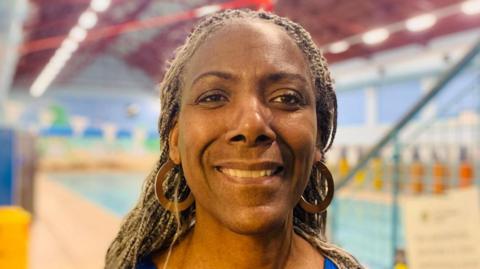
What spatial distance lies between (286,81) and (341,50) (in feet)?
46.9

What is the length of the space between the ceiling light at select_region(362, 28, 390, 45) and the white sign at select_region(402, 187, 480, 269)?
10.8 metres

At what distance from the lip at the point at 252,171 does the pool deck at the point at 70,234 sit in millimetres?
3388

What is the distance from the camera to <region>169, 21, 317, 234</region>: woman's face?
1.01 m

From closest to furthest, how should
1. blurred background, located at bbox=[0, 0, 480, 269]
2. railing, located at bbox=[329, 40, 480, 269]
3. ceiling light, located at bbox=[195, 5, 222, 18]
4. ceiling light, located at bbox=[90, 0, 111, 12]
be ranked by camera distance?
ceiling light, located at bbox=[195, 5, 222, 18] → railing, located at bbox=[329, 40, 480, 269] → blurred background, located at bbox=[0, 0, 480, 269] → ceiling light, located at bbox=[90, 0, 111, 12]

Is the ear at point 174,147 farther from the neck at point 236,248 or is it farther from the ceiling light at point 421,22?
the ceiling light at point 421,22

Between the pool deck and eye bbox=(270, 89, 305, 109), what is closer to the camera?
eye bbox=(270, 89, 305, 109)

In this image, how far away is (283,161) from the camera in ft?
3.40

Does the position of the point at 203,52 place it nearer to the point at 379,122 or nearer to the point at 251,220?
the point at 251,220

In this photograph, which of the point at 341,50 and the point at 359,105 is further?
the point at 341,50

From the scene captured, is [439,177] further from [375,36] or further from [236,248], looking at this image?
[375,36]

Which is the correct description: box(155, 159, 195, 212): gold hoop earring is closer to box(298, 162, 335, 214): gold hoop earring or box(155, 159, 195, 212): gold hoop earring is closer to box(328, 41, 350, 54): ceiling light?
box(298, 162, 335, 214): gold hoop earring

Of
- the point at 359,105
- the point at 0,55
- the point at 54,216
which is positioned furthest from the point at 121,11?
the point at 0,55

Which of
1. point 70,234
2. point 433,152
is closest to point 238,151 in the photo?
point 433,152

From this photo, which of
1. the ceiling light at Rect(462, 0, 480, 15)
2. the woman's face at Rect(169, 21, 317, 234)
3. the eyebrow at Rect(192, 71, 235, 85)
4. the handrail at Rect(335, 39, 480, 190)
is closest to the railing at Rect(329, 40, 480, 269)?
the handrail at Rect(335, 39, 480, 190)
